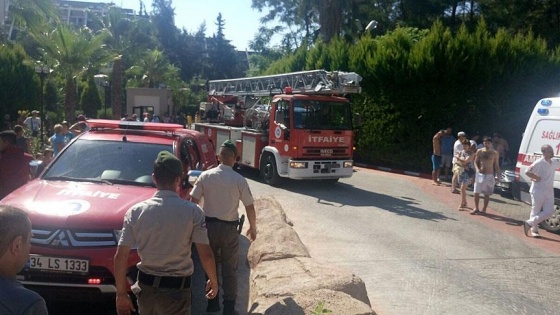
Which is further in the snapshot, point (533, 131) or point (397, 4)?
point (397, 4)

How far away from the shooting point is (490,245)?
10664 mm

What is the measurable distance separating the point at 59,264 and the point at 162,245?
1760 mm

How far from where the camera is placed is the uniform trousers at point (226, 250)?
19.3ft

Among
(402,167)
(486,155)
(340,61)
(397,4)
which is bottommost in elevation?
(402,167)

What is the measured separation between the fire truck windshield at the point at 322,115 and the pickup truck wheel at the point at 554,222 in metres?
5.77

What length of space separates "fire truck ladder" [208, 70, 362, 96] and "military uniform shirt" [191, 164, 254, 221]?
1027cm

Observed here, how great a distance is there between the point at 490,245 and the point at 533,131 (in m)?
3.18

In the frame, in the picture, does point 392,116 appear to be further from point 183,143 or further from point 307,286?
point 307,286

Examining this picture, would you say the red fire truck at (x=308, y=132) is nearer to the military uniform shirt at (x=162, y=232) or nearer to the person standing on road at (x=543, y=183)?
the person standing on road at (x=543, y=183)

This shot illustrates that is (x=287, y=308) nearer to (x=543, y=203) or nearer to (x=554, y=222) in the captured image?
(x=543, y=203)

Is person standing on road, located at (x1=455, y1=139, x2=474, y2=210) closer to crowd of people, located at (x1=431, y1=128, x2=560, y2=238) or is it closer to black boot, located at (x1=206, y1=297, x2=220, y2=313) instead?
crowd of people, located at (x1=431, y1=128, x2=560, y2=238)

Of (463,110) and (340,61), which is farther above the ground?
(340,61)

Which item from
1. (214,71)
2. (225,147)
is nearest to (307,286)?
(225,147)

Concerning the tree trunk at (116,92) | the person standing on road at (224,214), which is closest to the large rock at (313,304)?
the person standing on road at (224,214)
